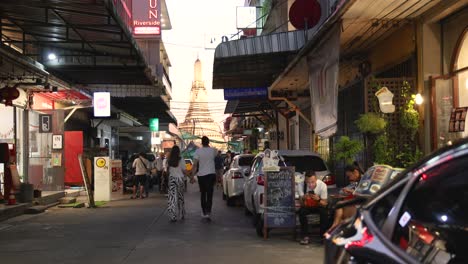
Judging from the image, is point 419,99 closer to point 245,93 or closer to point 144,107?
point 245,93

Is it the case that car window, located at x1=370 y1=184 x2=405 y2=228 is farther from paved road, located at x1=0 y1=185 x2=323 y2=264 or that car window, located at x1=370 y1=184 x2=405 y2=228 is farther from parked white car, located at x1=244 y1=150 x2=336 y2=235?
parked white car, located at x1=244 y1=150 x2=336 y2=235

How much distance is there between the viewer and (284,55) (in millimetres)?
17922

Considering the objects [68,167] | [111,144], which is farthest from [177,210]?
[111,144]

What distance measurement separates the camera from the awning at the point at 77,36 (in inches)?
452

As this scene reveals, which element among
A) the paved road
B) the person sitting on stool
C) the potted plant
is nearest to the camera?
the paved road

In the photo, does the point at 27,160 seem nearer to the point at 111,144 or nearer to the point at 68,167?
the point at 68,167

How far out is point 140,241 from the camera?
1023 centimetres

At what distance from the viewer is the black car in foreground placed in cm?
283

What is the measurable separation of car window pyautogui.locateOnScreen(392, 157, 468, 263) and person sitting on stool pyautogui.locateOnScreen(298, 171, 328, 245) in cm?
678

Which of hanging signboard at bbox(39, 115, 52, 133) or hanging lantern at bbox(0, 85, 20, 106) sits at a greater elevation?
hanging lantern at bbox(0, 85, 20, 106)

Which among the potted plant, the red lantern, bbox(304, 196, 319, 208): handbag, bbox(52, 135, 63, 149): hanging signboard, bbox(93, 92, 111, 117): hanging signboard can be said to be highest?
the red lantern

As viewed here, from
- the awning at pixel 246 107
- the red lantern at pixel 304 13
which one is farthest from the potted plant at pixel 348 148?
the awning at pixel 246 107

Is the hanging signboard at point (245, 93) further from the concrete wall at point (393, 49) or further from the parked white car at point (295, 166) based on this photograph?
the parked white car at point (295, 166)

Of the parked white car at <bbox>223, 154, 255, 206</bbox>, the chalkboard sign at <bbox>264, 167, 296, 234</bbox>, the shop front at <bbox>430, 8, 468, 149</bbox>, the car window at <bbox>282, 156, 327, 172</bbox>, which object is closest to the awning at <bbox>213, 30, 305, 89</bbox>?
the parked white car at <bbox>223, 154, 255, 206</bbox>
